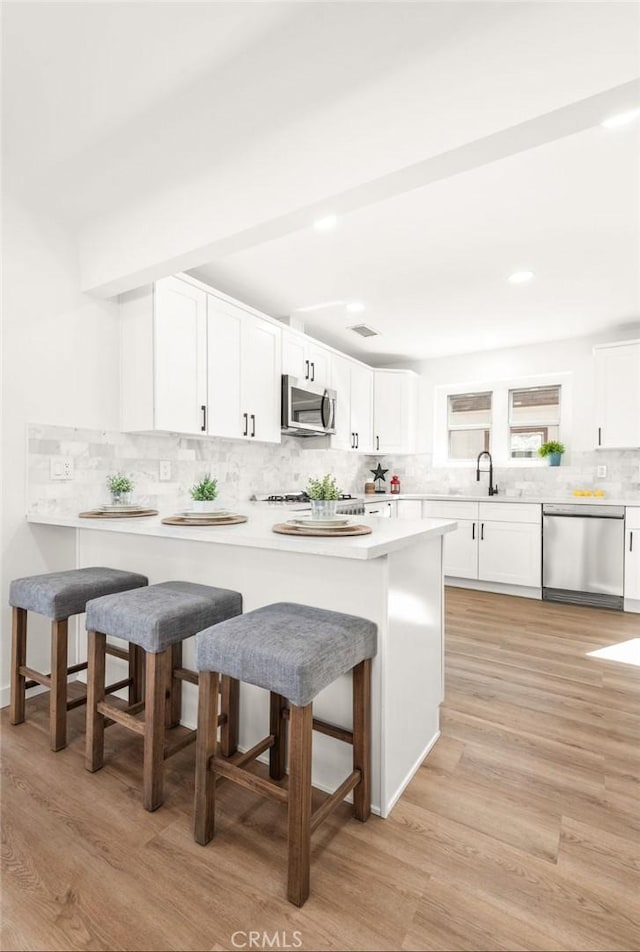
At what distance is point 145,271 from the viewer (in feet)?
7.68

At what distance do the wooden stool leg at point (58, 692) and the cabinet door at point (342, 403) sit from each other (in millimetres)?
3083

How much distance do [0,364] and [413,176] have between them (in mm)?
2017

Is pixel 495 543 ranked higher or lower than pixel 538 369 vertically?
lower

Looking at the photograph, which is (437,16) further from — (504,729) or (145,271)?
(504,729)

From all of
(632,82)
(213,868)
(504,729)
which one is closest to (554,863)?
(504,729)

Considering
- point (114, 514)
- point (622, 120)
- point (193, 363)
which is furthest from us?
point (193, 363)

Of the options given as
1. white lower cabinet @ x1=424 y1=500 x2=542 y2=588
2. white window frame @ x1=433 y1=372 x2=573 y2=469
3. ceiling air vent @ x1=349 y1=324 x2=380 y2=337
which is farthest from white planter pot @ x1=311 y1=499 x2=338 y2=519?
white window frame @ x1=433 y1=372 x2=573 y2=469

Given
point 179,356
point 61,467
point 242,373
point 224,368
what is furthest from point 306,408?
point 61,467

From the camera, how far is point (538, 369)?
486cm

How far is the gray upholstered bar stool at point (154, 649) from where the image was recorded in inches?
59.6

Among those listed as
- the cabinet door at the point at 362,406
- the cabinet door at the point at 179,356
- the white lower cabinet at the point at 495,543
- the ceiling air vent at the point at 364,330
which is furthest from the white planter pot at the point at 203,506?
the white lower cabinet at the point at 495,543

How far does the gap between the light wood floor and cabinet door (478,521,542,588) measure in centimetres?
225

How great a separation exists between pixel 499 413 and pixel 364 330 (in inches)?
71.5

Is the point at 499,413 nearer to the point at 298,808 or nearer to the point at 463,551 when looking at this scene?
the point at 463,551
